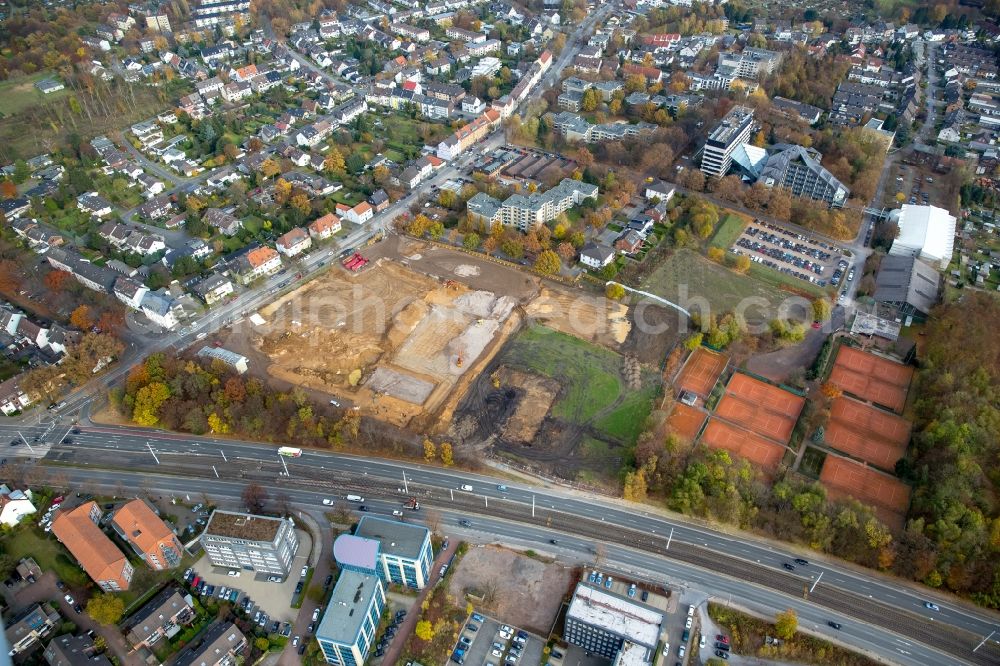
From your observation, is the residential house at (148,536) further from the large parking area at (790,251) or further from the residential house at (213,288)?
the large parking area at (790,251)

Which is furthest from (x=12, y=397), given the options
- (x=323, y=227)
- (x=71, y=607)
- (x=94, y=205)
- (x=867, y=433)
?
(x=867, y=433)

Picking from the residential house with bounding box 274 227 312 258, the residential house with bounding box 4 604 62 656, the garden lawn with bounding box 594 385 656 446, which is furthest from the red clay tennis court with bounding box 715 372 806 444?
the residential house with bounding box 4 604 62 656

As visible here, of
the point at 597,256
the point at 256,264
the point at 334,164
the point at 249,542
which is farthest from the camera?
the point at 334,164

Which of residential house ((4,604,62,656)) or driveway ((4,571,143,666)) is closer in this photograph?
residential house ((4,604,62,656))

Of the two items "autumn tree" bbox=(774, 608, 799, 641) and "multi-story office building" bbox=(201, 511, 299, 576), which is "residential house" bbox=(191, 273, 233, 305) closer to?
"multi-story office building" bbox=(201, 511, 299, 576)

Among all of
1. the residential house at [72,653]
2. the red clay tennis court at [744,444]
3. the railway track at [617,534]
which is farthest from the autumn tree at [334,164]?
the residential house at [72,653]

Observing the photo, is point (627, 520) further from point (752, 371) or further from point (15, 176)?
point (15, 176)

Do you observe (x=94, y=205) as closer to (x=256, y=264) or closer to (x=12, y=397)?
(x=256, y=264)
